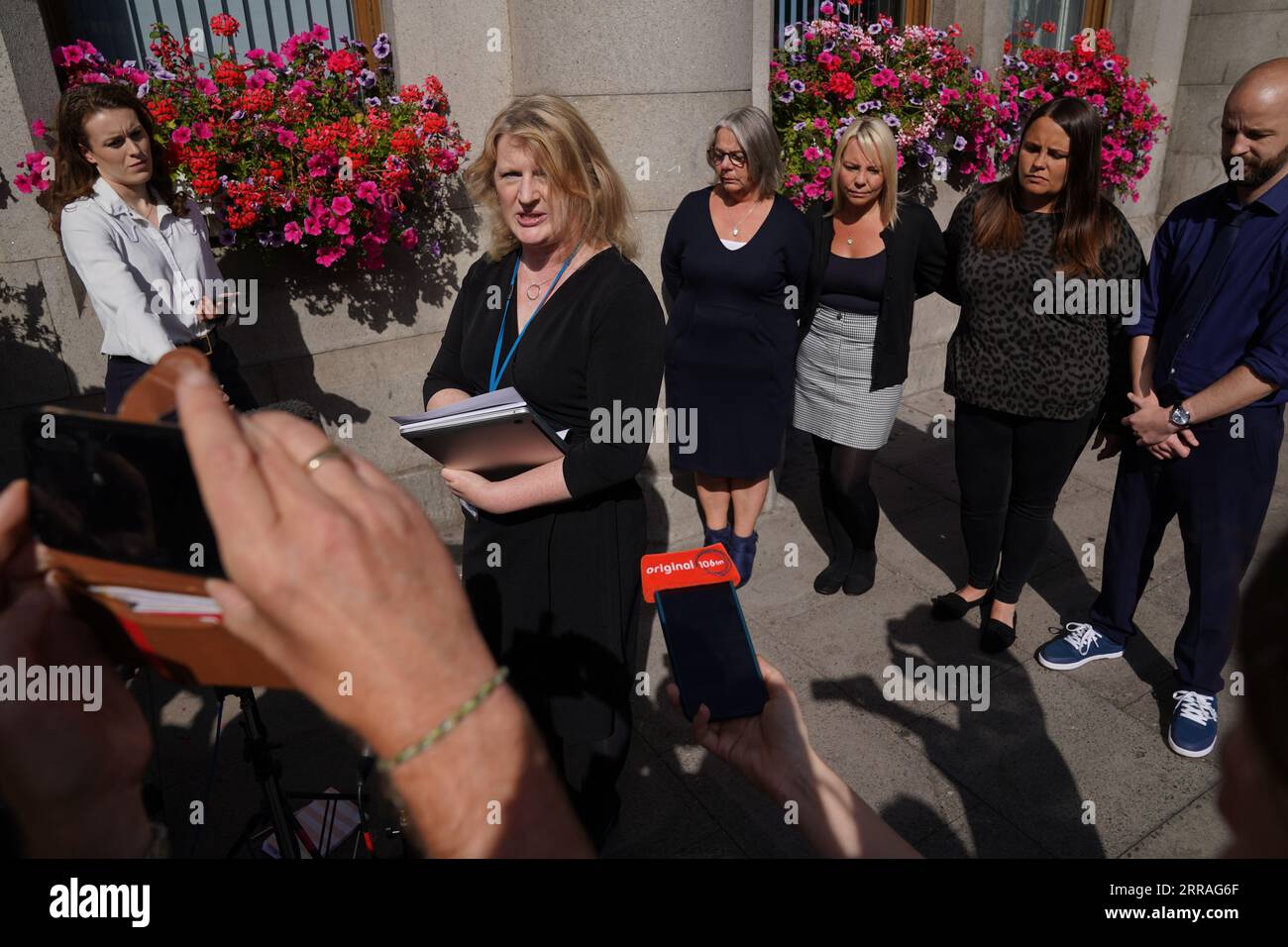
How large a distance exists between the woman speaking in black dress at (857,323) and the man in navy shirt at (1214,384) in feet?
3.30

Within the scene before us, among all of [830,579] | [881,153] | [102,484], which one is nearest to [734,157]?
[881,153]

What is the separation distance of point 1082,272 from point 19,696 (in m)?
3.62

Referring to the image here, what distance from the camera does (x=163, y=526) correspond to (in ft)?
3.07

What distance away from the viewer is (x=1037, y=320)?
356cm

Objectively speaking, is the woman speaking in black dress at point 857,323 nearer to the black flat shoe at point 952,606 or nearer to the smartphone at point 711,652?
the black flat shoe at point 952,606

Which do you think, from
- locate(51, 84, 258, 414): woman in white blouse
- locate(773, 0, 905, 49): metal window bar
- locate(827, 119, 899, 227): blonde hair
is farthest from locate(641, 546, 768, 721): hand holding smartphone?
locate(773, 0, 905, 49): metal window bar

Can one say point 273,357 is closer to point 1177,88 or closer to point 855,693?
point 855,693


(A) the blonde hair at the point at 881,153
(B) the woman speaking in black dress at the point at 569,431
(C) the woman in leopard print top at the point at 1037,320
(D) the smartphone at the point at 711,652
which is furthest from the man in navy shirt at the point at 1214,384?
(D) the smartphone at the point at 711,652

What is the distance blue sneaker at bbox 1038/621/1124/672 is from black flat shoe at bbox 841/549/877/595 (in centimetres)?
90

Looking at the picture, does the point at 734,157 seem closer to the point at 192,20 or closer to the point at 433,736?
the point at 192,20

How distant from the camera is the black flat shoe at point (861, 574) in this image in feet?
14.8

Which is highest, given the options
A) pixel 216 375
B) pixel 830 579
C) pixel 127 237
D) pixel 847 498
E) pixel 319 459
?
pixel 319 459

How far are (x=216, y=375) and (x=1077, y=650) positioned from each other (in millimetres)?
3829

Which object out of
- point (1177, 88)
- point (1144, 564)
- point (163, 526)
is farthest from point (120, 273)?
point (1177, 88)
